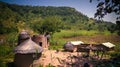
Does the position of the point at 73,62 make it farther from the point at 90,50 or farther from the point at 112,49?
the point at 112,49

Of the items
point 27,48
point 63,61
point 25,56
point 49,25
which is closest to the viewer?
point 25,56

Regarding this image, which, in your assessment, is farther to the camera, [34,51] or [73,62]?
[73,62]

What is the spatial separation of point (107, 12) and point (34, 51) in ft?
38.4

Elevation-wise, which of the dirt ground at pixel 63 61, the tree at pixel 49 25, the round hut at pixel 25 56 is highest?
the tree at pixel 49 25

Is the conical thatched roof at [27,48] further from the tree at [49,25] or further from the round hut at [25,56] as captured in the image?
the tree at [49,25]

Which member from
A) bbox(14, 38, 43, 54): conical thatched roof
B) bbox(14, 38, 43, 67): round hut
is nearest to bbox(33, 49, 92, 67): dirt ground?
bbox(14, 38, 43, 67): round hut

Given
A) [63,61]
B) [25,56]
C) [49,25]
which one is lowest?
[63,61]

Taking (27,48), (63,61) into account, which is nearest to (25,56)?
(27,48)

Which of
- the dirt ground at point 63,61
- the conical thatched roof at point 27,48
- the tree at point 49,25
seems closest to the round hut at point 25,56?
the conical thatched roof at point 27,48

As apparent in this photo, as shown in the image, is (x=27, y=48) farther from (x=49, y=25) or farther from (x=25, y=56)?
(x=49, y=25)

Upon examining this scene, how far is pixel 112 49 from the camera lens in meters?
43.2

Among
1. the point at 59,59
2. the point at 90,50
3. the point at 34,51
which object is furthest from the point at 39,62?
the point at 90,50

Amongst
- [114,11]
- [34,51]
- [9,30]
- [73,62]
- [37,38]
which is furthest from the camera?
[9,30]

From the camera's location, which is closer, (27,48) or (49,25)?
(27,48)
